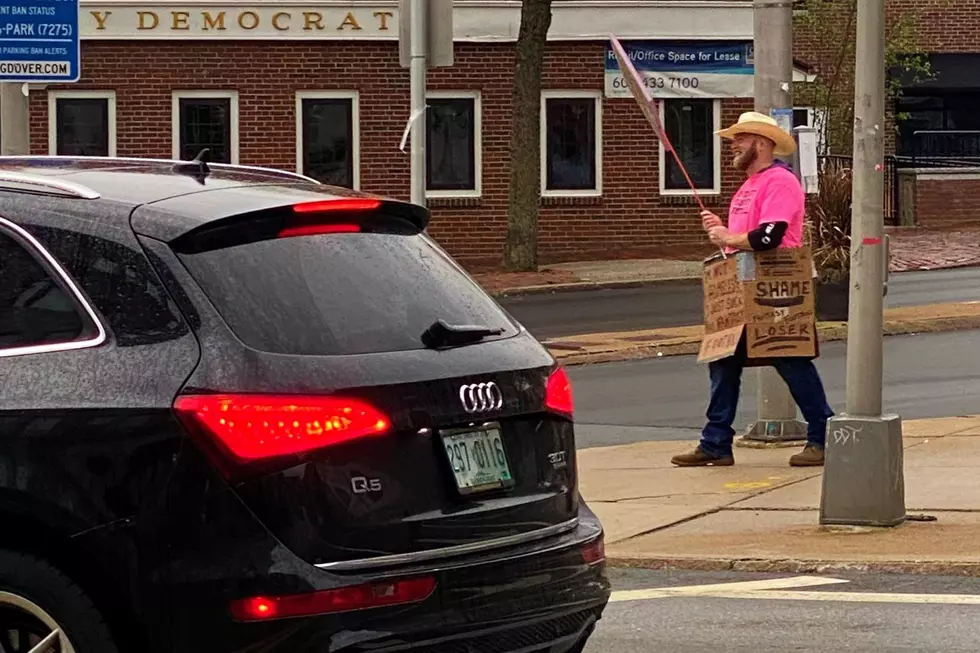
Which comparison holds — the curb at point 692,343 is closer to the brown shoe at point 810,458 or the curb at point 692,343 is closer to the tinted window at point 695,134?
the brown shoe at point 810,458

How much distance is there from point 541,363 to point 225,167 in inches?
48.7

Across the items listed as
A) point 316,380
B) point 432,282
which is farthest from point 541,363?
point 316,380

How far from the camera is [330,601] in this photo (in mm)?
4742

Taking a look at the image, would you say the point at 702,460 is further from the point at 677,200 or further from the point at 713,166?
the point at 713,166

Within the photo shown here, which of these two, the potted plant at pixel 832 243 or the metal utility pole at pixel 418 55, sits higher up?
the metal utility pole at pixel 418 55

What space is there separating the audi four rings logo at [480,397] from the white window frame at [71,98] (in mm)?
25968

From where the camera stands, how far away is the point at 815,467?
11055 millimetres

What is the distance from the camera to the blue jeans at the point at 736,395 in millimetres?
10820

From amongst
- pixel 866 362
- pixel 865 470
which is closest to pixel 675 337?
pixel 866 362

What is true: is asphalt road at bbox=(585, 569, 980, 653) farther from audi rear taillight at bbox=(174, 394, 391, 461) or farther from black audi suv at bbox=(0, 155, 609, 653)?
audi rear taillight at bbox=(174, 394, 391, 461)

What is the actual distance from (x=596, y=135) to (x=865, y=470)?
22669 millimetres

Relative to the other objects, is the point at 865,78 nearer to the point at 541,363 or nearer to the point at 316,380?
the point at 541,363

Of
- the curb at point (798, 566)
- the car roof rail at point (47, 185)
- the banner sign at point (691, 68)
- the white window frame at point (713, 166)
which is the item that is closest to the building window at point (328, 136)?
the banner sign at point (691, 68)

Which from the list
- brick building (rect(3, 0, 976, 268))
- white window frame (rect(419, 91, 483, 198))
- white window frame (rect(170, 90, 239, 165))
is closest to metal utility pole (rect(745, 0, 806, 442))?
brick building (rect(3, 0, 976, 268))
